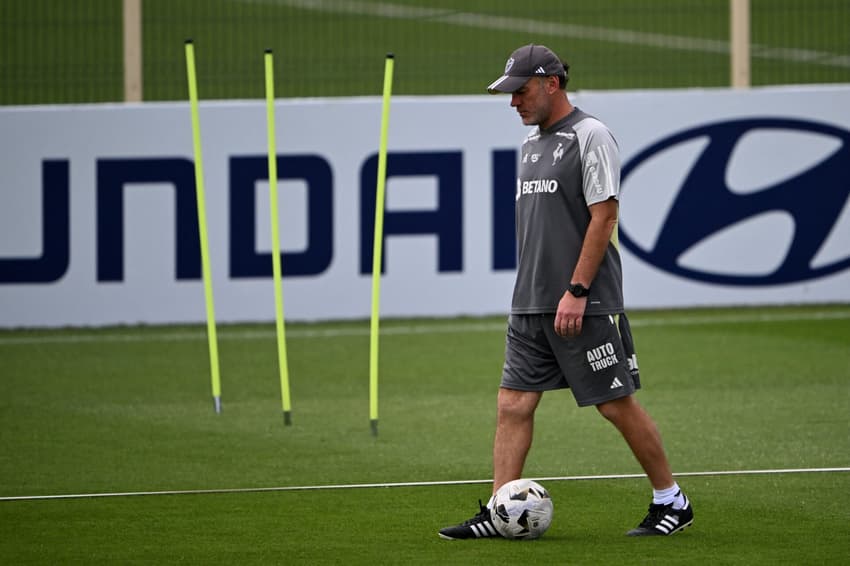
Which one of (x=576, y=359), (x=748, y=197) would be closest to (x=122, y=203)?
(x=748, y=197)

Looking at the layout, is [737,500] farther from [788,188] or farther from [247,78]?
[247,78]

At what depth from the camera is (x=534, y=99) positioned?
22.5 feet

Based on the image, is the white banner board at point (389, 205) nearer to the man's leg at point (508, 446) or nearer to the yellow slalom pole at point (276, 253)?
the yellow slalom pole at point (276, 253)

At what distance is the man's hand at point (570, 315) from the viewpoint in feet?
22.0

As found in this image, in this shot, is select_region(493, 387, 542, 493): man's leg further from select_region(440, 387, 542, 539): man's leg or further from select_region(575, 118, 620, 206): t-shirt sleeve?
select_region(575, 118, 620, 206): t-shirt sleeve

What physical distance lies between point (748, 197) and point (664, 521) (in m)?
8.95

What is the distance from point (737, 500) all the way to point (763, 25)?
11.3 metres

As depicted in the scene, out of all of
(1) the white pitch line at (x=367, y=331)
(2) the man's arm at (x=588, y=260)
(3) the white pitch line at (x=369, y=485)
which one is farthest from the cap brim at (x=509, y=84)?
(1) the white pitch line at (x=367, y=331)

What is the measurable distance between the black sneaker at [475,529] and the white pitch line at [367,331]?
7.46 m

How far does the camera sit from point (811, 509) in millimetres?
7465

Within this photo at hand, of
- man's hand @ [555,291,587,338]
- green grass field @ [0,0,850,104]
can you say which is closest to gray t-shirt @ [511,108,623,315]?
man's hand @ [555,291,587,338]

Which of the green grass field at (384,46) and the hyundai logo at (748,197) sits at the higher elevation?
the green grass field at (384,46)

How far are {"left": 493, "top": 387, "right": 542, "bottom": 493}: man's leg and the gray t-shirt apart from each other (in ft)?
1.20

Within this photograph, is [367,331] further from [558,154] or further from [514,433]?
[558,154]
